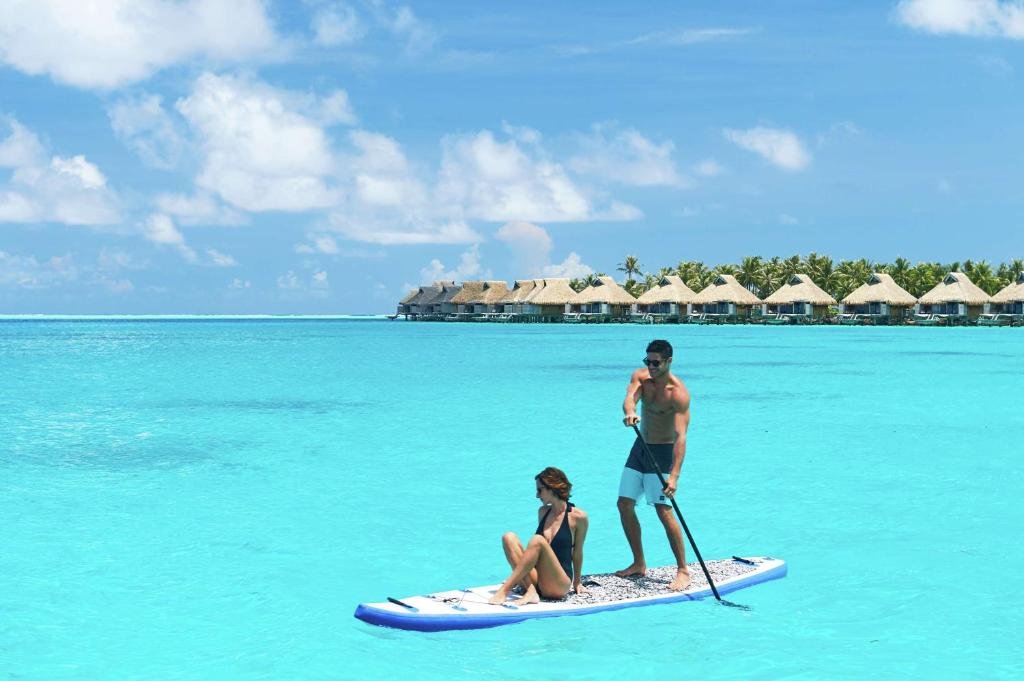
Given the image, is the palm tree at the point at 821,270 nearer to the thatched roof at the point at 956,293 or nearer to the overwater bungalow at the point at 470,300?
the thatched roof at the point at 956,293

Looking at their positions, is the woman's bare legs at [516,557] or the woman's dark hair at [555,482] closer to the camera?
the woman's dark hair at [555,482]

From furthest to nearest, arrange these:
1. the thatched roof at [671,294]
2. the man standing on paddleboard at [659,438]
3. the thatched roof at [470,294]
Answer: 1. the thatched roof at [470,294]
2. the thatched roof at [671,294]
3. the man standing on paddleboard at [659,438]

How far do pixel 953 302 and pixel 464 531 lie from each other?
8234cm

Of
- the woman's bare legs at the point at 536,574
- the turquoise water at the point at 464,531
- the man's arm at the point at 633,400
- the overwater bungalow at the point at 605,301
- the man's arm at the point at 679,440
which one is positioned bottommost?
the turquoise water at the point at 464,531

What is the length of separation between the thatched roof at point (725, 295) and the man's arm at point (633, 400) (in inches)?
3603

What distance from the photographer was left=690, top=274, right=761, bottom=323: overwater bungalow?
97.8m

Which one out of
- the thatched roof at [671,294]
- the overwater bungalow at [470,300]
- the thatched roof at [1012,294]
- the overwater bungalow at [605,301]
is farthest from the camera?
the overwater bungalow at [470,300]

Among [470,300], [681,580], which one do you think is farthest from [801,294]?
[681,580]

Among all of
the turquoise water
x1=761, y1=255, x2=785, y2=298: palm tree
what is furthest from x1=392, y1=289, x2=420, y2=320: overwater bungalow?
the turquoise water

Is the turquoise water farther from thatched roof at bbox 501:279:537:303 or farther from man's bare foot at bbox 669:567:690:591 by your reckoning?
thatched roof at bbox 501:279:537:303

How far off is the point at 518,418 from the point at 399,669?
16.4m

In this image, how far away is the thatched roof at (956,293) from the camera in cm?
8462

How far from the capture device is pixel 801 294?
93.6 m

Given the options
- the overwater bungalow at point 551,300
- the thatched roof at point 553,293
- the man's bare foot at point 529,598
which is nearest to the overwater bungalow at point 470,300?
the overwater bungalow at point 551,300
